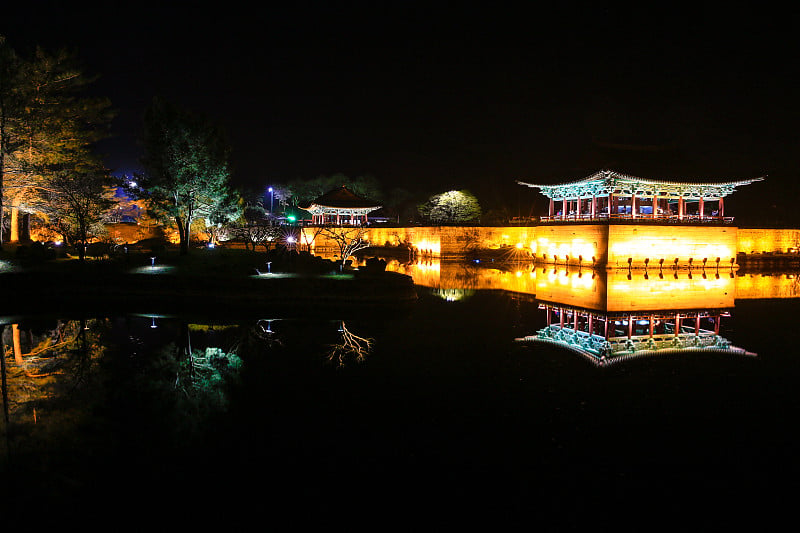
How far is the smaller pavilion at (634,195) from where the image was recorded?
35375mm

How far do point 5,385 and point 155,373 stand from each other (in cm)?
242

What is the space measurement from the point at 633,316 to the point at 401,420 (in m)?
12.2

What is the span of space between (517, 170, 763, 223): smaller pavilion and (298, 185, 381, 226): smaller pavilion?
840 inches

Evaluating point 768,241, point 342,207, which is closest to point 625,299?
point 768,241

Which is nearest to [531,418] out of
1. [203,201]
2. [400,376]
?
[400,376]

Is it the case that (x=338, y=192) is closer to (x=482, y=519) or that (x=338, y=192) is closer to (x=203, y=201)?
(x=203, y=201)

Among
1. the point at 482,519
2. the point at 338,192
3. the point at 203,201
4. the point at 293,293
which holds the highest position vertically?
the point at 338,192

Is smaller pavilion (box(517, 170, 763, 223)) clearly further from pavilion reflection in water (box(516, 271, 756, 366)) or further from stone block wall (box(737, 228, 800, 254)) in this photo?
pavilion reflection in water (box(516, 271, 756, 366))

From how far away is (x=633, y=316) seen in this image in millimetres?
16906

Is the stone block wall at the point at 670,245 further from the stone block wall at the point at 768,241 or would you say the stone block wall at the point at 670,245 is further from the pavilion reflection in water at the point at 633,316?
the pavilion reflection in water at the point at 633,316

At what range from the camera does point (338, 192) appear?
186 ft

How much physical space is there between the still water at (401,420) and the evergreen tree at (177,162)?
1224 cm

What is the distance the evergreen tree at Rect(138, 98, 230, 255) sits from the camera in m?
25.2

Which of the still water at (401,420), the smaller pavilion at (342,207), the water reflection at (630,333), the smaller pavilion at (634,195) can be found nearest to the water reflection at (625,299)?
the water reflection at (630,333)
